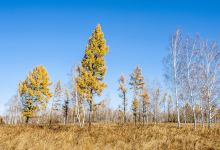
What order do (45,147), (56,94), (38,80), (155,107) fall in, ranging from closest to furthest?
(45,147)
(38,80)
(155,107)
(56,94)

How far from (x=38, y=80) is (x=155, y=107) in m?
26.8

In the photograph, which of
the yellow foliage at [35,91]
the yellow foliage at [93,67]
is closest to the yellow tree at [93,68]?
the yellow foliage at [93,67]

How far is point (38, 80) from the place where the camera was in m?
34.3

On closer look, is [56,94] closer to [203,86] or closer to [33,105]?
[33,105]

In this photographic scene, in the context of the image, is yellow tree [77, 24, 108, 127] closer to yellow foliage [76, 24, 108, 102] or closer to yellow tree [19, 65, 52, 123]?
yellow foliage [76, 24, 108, 102]

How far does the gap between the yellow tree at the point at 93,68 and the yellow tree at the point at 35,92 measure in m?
12.0

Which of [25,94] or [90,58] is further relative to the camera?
[25,94]

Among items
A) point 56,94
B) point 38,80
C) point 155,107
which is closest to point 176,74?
point 38,80

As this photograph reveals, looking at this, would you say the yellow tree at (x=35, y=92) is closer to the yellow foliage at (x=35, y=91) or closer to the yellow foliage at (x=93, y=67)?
the yellow foliage at (x=35, y=91)

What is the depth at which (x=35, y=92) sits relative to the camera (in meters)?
34.3

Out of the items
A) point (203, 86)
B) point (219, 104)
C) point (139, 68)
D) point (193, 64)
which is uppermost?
point (139, 68)

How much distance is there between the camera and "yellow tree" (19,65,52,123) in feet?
112

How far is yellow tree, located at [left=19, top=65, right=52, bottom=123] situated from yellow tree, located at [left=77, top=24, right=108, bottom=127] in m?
12.0

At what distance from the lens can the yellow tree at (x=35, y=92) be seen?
3428cm
